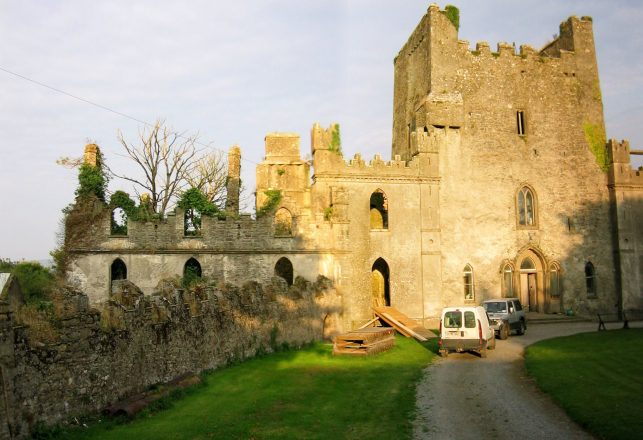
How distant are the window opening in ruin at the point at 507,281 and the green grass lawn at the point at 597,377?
28.0 feet

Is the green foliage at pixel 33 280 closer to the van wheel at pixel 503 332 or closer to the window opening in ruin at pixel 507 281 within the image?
the van wheel at pixel 503 332

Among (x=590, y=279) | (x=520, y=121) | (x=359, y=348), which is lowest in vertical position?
(x=359, y=348)

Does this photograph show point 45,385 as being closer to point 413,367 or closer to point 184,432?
point 184,432

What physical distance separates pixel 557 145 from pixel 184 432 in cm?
3183

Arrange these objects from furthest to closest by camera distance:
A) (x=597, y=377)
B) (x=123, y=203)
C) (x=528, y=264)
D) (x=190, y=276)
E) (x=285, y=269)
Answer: (x=528, y=264)
(x=285, y=269)
(x=123, y=203)
(x=190, y=276)
(x=597, y=377)

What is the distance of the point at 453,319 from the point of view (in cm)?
2095

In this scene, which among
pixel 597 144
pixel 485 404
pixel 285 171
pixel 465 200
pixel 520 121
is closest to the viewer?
pixel 485 404

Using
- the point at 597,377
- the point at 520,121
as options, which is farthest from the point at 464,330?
the point at 520,121

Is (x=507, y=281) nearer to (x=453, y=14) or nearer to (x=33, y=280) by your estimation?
(x=453, y=14)

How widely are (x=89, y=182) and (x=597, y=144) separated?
102 ft

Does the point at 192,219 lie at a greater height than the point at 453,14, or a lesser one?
lesser

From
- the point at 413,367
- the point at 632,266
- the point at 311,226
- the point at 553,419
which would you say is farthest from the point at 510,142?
the point at 553,419

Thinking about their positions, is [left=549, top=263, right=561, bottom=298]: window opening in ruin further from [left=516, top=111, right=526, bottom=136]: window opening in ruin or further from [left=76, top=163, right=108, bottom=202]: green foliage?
[left=76, top=163, right=108, bottom=202]: green foliage

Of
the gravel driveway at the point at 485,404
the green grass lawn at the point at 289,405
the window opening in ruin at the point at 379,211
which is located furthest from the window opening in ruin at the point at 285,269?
the gravel driveway at the point at 485,404
